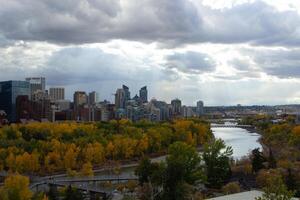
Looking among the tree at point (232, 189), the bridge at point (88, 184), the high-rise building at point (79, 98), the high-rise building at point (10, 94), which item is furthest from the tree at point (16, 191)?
the high-rise building at point (79, 98)

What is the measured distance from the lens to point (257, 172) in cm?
Answer: 3456

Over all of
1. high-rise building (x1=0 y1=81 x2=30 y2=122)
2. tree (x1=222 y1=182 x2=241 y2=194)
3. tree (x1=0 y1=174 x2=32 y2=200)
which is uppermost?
high-rise building (x1=0 y1=81 x2=30 y2=122)

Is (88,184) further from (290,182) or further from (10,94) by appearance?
(10,94)

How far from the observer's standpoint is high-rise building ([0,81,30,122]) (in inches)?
3694

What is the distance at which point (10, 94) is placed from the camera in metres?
95.6

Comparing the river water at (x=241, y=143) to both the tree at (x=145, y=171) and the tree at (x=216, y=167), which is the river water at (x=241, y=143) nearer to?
the tree at (x=216, y=167)

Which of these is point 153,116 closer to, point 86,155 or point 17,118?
point 17,118

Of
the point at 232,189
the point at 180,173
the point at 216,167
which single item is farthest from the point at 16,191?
the point at 216,167

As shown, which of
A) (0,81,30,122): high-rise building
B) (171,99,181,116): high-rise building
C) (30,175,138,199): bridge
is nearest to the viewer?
(30,175,138,199): bridge

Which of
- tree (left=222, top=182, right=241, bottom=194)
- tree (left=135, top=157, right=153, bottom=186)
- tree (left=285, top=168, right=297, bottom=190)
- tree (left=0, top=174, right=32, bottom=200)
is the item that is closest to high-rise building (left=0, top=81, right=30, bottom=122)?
tree (left=135, top=157, right=153, bottom=186)

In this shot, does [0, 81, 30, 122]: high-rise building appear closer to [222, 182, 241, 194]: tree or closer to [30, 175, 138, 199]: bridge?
[30, 175, 138, 199]: bridge

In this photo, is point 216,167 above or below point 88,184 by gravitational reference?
above

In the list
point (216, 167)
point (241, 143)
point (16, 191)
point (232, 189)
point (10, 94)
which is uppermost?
point (10, 94)

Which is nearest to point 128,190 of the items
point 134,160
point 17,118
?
point 134,160
